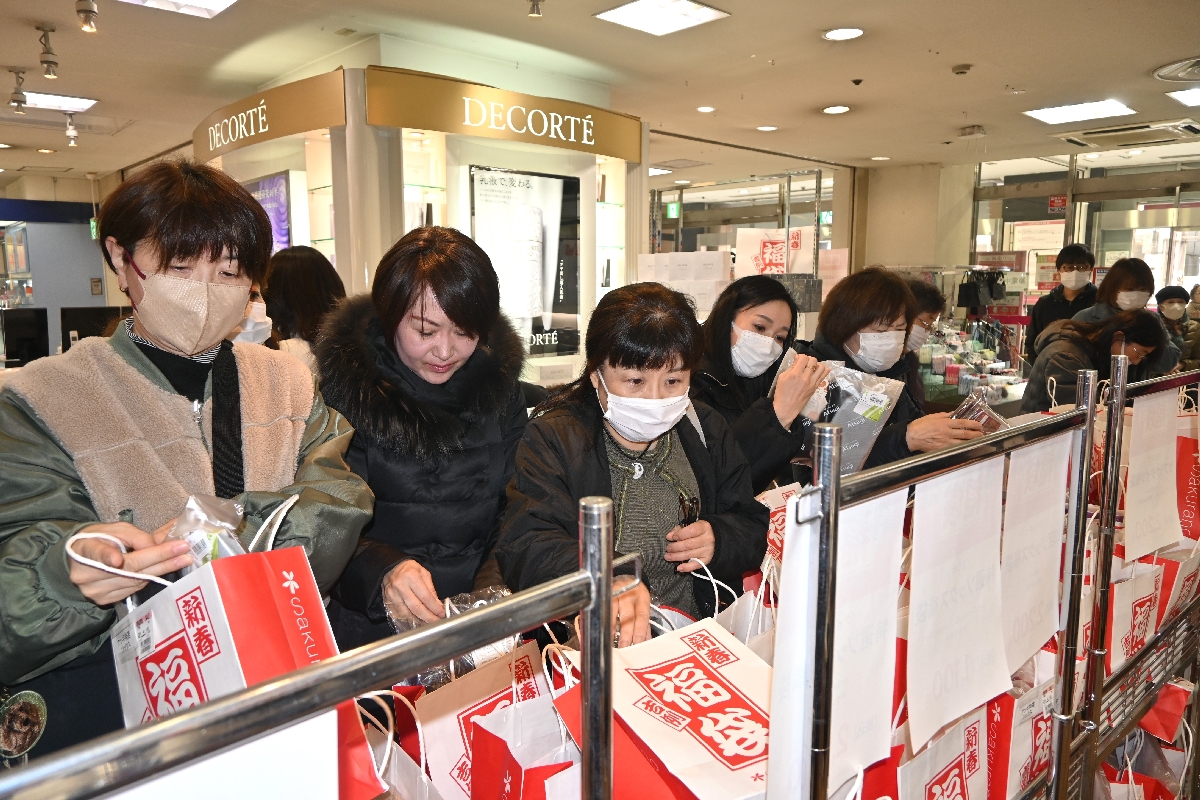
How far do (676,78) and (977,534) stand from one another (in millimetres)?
5816

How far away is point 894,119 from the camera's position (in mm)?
7879

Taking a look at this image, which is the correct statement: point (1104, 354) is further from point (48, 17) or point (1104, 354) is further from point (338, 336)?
point (48, 17)

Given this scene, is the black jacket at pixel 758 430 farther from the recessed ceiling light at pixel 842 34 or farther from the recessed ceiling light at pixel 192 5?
the recessed ceiling light at pixel 192 5

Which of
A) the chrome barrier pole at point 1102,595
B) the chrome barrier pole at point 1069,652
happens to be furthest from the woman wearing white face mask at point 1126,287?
the chrome barrier pole at point 1069,652

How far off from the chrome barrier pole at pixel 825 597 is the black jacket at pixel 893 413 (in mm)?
1466

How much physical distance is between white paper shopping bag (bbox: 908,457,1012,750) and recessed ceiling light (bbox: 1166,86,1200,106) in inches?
294

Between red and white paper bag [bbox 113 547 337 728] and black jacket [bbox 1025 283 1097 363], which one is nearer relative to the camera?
red and white paper bag [bbox 113 547 337 728]

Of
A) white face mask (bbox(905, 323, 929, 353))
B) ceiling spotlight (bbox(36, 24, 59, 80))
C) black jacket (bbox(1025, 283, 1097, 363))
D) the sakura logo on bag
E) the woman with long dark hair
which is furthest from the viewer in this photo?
black jacket (bbox(1025, 283, 1097, 363))

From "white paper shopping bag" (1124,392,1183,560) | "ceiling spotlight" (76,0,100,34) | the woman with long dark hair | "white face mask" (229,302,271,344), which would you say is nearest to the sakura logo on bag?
"white paper shopping bag" (1124,392,1183,560)

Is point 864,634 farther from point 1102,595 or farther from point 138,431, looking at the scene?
point 138,431

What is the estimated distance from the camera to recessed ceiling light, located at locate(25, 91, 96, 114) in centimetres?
685

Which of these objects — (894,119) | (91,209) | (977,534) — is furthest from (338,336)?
(91,209)

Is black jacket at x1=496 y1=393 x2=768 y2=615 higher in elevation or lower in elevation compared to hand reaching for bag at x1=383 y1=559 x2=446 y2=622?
higher

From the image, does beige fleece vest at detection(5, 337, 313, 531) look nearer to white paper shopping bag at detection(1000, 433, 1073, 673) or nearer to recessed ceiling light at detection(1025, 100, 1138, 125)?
white paper shopping bag at detection(1000, 433, 1073, 673)
